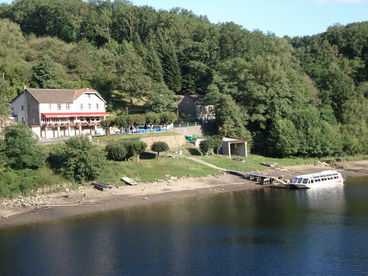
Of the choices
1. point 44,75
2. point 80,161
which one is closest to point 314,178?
point 80,161

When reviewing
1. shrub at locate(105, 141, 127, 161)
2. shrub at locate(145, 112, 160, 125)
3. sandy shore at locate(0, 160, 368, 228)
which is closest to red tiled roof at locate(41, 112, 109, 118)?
shrub at locate(145, 112, 160, 125)

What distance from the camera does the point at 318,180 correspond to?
68938 millimetres

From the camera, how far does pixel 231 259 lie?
124ft

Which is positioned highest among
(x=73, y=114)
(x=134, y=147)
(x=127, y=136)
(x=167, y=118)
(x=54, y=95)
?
(x=54, y=95)

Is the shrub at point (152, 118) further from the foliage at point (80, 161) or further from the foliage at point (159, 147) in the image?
the foliage at point (80, 161)

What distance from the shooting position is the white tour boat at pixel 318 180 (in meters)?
67.7

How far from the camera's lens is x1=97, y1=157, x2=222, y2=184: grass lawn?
6625 cm

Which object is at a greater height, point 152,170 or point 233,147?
point 233,147

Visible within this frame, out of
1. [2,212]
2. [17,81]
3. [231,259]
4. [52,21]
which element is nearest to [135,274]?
[231,259]

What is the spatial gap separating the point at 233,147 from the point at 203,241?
45.5 m

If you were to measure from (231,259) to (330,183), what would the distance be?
36.7m

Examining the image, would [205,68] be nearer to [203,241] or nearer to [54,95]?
[54,95]

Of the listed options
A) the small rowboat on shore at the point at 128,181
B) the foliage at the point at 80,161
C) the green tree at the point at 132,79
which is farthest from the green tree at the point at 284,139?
the foliage at the point at 80,161

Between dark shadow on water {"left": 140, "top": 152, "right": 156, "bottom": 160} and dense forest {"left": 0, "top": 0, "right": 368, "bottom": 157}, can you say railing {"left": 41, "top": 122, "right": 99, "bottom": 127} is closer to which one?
dense forest {"left": 0, "top": 0, "right": 368, "bottom": 157}
